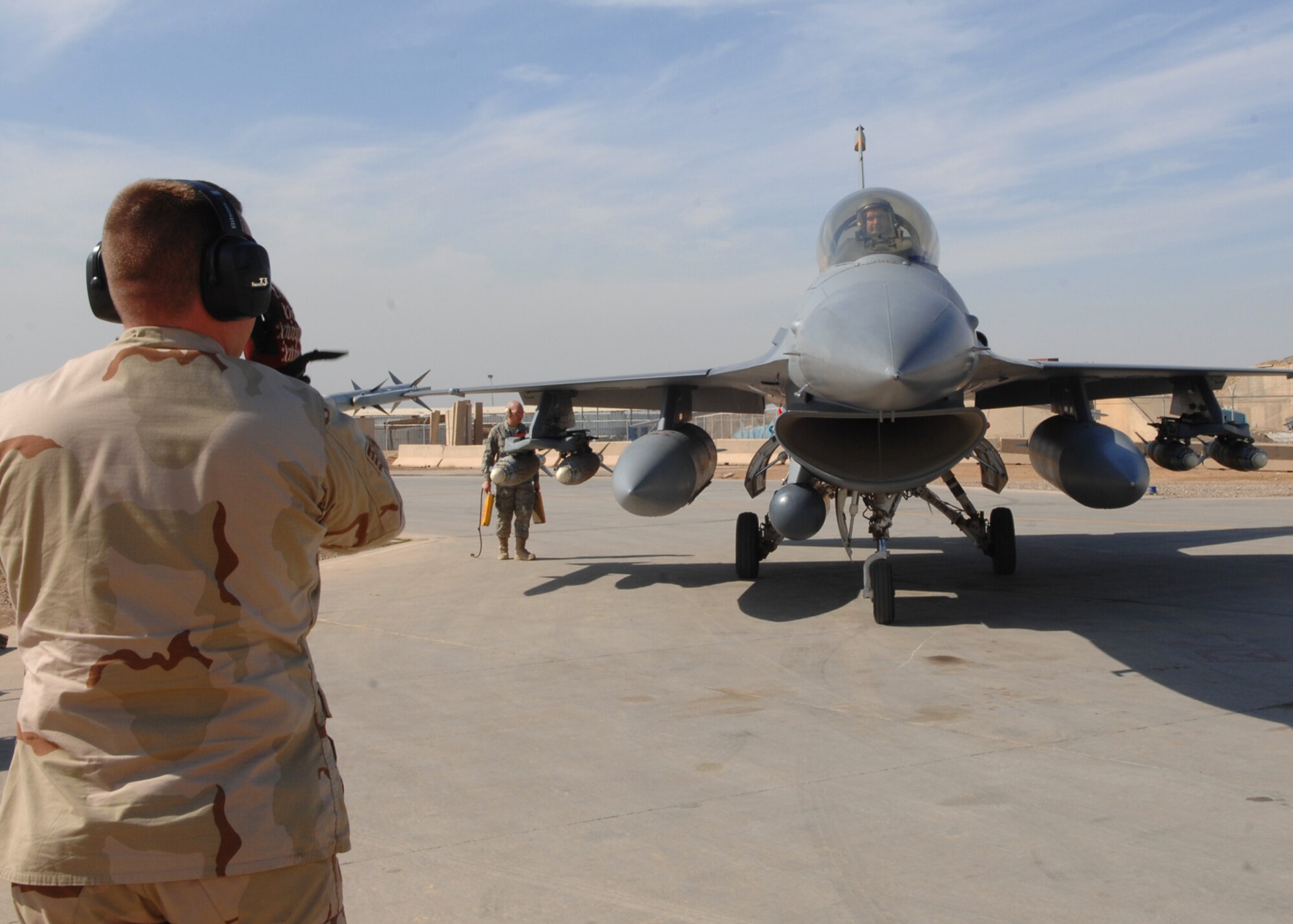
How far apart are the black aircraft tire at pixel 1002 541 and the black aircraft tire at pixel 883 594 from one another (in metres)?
3.11

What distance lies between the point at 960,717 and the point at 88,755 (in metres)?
4.91

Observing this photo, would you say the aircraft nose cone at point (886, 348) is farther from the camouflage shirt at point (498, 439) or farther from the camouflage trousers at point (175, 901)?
the camouflage shirt at point (498, 439)

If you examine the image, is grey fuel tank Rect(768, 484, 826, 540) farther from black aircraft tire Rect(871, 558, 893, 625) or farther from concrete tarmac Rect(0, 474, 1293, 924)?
black aircraft tire Rect(871, 558, 893, 625)

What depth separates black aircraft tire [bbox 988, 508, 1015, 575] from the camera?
1109 centimetres

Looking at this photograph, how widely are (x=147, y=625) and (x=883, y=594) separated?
7273 mm

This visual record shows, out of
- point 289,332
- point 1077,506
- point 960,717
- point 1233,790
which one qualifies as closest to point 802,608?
point 960,717

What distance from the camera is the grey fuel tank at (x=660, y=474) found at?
9805 mm

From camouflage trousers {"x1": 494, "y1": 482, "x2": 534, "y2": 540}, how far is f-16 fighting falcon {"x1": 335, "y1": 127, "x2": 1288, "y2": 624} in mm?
1232

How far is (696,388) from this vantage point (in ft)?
39.7

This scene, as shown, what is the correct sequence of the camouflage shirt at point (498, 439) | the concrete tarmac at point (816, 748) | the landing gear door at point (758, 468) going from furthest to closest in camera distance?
1. the camouflage shirt at point (498, 439)
2. the landing gear door at point (758, 468)
3. the concrete tarmac at point (816, 748)

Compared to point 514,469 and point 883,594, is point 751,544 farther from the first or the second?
point 883,594

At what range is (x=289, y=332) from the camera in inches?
89.6

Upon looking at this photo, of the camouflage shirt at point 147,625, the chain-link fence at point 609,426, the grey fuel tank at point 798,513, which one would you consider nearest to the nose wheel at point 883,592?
the grey fuel tank at point 798,513

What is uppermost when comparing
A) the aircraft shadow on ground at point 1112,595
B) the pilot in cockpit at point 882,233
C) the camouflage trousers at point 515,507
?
the pilot in cockpit at point 882,233
